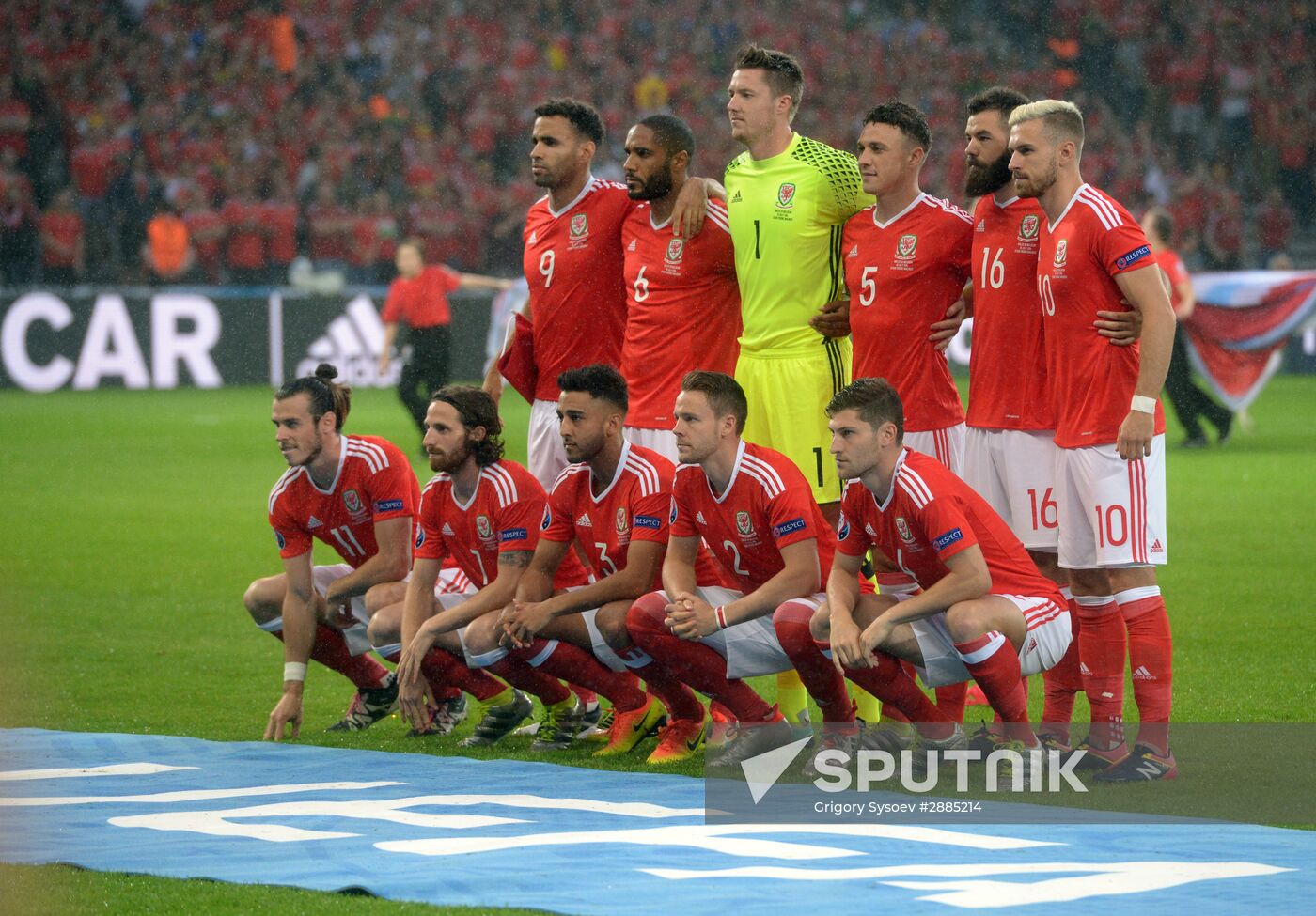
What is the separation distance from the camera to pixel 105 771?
19.0ft

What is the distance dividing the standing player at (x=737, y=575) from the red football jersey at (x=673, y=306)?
2.59 ft

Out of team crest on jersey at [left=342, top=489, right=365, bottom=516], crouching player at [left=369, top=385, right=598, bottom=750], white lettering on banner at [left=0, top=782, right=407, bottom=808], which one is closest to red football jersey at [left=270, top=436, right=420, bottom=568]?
team crest on jersey at [left=342, top=489, right=365, bottom=516]

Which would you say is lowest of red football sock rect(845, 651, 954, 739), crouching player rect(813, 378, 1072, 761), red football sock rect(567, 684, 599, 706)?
red football sock rect(567, 684, 599, 706)

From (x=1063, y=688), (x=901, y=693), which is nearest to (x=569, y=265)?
(x=901, y=693)

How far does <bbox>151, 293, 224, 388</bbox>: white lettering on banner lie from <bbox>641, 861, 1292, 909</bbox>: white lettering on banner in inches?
695

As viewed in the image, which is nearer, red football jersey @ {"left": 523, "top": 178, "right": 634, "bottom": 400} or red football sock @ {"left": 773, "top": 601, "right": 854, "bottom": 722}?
red football sock @ {"left": 773, "top": 601, "right": 854, "bottom": 722}

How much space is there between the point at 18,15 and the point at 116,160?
398cm

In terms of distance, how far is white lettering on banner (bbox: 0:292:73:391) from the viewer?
2044cm

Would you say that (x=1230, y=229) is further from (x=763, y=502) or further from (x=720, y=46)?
(x=763, y=502)

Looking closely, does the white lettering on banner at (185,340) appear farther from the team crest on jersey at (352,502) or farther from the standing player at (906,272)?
the standing player at (906,272)

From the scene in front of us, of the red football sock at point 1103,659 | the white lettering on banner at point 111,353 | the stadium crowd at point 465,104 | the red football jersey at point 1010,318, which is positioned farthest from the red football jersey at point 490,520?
the stadium crowd at point 465,104

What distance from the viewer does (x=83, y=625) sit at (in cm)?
862

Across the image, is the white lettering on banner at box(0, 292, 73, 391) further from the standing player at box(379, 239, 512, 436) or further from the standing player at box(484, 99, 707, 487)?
the standing player at box(484, 99, 707, 487)

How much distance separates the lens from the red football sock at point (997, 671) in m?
5.34
